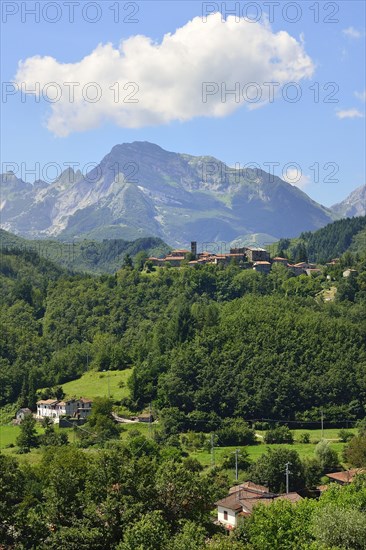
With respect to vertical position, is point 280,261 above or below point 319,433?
above

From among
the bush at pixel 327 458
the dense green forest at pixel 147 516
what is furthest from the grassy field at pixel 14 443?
the dense green forest at pixel 147 516

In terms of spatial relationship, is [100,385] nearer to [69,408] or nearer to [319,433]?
[69,408]

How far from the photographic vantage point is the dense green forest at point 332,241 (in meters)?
179

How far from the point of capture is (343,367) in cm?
8619

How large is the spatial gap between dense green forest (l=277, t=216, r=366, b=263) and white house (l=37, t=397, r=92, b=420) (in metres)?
100

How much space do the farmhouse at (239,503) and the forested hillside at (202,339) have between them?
1054 inches

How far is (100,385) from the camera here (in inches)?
3543

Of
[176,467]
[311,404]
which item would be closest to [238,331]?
[311,404]

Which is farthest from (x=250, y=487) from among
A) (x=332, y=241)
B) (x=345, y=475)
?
(x=332, y=241)

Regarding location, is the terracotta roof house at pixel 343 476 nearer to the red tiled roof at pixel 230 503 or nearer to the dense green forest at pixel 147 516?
the red tiled roof at pixel 230 503

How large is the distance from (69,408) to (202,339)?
55.1ft

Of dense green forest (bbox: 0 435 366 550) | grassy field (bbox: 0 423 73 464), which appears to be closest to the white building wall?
dense green forest (bbox: 0 435 366 550)

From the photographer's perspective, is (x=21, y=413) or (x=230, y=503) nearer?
(x=230, y=503)

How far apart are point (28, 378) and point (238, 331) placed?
78.4 feet
